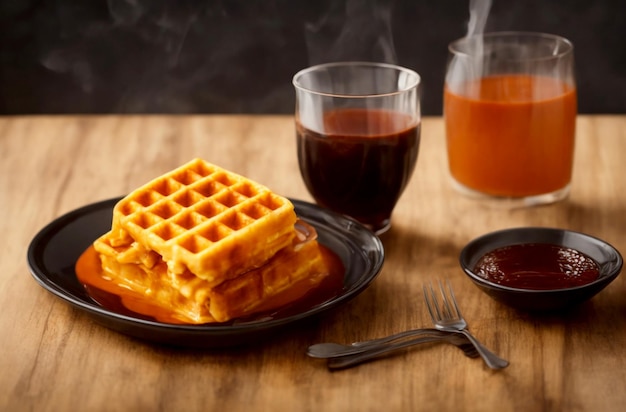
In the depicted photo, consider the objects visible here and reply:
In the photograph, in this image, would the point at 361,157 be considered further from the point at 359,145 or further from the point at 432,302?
the point at 432,302

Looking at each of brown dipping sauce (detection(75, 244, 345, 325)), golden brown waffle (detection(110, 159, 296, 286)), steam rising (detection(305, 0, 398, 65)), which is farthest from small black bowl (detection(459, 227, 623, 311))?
steam rising (detection(305, 0, 398, 65))

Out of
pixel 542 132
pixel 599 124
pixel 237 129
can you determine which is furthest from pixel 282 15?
pixel 542 132

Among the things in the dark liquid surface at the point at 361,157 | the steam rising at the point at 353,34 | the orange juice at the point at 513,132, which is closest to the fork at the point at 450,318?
the dark liquid surface at the point at 361,157

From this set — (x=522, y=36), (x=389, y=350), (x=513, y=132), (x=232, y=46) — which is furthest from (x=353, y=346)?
(x=232, y=46)

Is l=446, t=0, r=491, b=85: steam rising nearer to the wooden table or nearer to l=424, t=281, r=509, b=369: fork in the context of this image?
the wooden table

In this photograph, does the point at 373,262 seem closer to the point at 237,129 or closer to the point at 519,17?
the point at 237,129

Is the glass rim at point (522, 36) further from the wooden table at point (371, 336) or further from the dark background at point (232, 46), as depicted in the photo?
the dark background at point (232, 46)

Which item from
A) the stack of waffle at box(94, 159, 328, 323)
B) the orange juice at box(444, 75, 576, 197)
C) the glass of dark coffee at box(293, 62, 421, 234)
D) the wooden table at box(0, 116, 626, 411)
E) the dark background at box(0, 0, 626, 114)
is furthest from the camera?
the dark background at box(0, 0, 626, 114)
